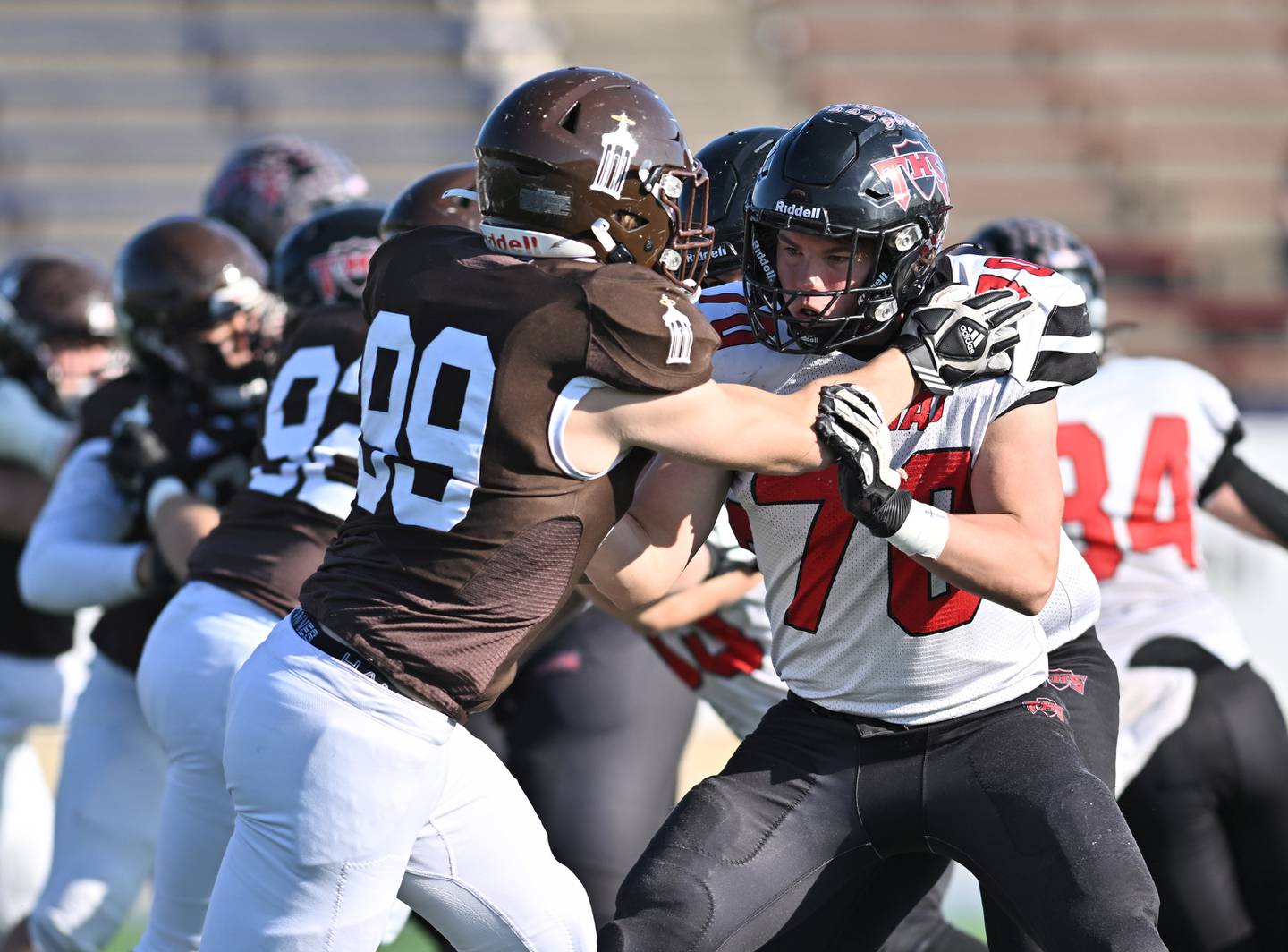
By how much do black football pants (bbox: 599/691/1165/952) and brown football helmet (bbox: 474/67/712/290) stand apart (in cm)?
82

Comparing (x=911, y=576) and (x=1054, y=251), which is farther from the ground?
(x=1054, y=251)

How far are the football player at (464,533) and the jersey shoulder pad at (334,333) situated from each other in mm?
783

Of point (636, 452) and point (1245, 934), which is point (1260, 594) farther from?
point (636, 452)

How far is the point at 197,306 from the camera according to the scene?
371 centimetres

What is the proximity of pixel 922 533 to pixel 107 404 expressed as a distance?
2298 mm

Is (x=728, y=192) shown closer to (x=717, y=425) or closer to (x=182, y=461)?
(x=717, y=425)

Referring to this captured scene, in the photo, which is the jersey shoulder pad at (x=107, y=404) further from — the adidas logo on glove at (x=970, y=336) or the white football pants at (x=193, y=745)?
the adidas logo on glove at (x=970, y=336)

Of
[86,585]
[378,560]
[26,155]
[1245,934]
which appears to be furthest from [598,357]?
[26,155]

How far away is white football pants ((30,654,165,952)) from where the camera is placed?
364cm

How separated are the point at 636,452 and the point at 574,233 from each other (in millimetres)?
331

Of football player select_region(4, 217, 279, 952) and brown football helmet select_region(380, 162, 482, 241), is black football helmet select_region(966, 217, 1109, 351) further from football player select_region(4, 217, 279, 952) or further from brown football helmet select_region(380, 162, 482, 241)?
football player select_region(4, 217, 279, 952)

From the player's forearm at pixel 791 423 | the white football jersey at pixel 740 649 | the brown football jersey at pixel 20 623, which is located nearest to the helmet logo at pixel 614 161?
the player's forearm at pixel 791 423

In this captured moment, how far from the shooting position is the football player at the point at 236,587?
2992mm

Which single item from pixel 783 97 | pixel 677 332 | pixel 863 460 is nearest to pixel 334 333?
pixel 677 332
